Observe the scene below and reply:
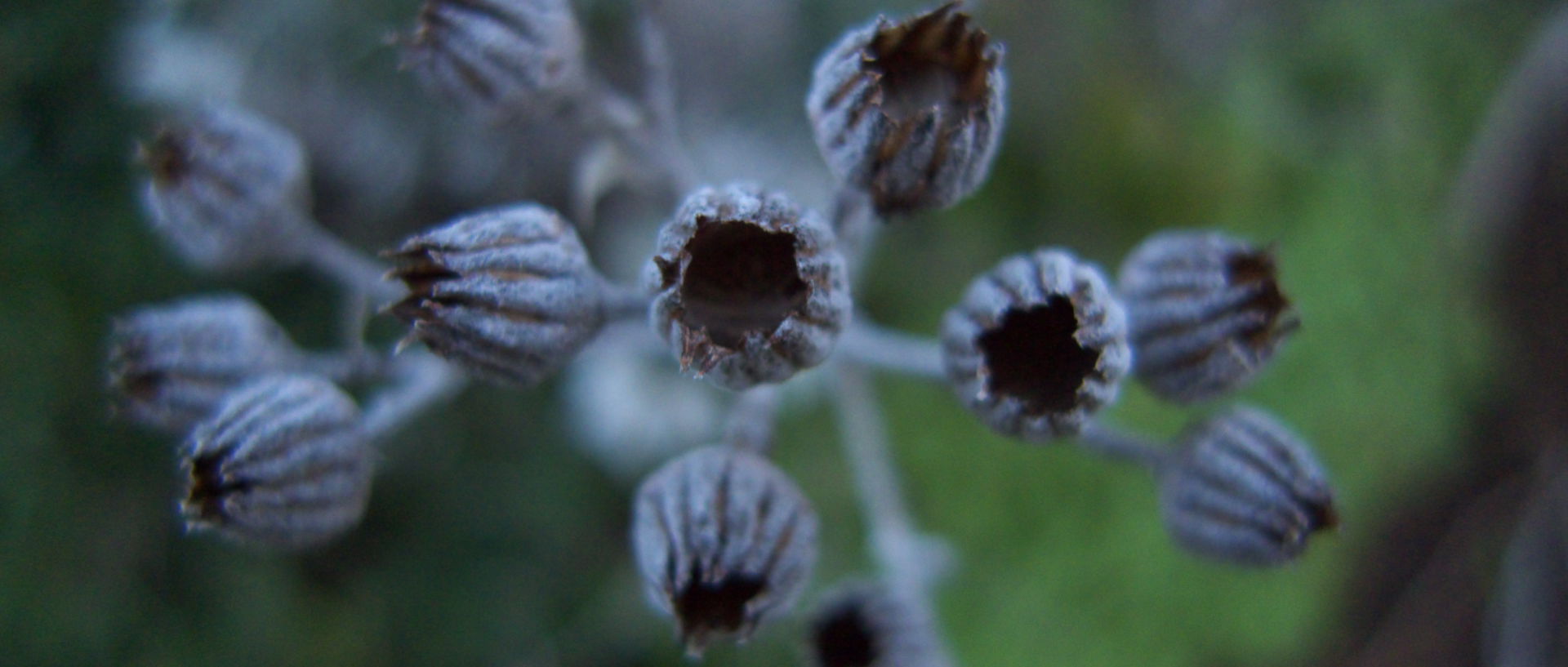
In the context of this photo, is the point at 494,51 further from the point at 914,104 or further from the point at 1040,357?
the point at 1040,357

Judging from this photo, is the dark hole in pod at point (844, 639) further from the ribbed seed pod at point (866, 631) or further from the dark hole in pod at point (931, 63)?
the dark hole in pod at point (931, 63)

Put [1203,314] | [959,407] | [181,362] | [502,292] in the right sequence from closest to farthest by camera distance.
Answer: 1. [502,292]
2. [1203,314]
3. [181,362]
4. [959,407]

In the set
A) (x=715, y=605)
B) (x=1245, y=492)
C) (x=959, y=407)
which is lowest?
(x=715, y=605)

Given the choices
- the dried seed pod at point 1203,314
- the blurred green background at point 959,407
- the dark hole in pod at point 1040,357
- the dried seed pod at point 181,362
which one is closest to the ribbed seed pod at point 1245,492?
the dried seed pod at point 1203,314

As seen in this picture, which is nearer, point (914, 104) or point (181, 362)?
point (914, 104)

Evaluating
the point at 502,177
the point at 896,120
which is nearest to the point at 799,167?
the point at 502,177

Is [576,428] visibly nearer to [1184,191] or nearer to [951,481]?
[951,481]

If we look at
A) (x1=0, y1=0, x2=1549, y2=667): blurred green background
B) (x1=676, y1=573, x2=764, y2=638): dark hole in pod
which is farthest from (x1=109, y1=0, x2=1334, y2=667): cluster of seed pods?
(x1=0, y1=0, x2=1549, y2=667): blurred green background

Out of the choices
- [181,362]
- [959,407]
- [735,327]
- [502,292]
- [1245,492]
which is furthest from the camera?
[959,407]

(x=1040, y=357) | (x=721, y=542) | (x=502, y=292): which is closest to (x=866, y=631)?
(x=721, y=542)
